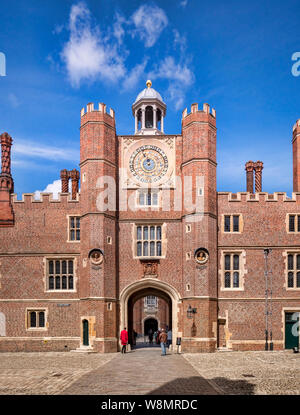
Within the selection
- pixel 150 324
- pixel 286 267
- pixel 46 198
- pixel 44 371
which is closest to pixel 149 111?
pixel 46 198

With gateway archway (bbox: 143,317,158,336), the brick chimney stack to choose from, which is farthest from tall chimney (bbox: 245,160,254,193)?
gateway archway (bbox: 143,317,158,336)

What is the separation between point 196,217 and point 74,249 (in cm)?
816

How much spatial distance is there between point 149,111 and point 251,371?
70.8ft

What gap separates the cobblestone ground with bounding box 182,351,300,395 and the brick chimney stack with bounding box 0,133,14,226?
1427 centimetres

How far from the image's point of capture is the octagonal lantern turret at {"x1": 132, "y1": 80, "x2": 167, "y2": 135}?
31.9 m

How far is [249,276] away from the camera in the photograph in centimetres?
2786

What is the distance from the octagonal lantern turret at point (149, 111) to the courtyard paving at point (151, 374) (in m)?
16.2

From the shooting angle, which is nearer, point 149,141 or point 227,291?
point 227,291

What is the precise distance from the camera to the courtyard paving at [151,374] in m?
13.6

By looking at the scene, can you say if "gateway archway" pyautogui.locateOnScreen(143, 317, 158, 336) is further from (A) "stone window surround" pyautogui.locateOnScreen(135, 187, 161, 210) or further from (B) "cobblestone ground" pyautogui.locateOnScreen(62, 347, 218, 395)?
(B) "cobblestone ground" pyautogui.locateOnScreen(62, 347, 218, 395)

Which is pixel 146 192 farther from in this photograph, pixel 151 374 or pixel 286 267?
pixel 151 374

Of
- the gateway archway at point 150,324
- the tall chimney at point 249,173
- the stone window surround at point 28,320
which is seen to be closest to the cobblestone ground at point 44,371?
the stone window surround at point 28,320
